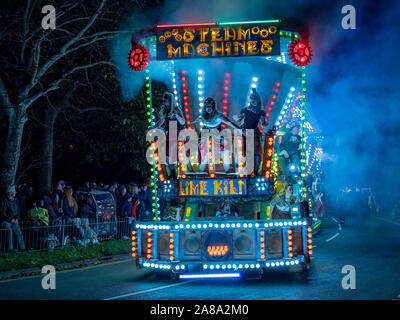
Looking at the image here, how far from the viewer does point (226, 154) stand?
981 centimetres

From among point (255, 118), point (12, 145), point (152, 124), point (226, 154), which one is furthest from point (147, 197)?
point (255, 118)

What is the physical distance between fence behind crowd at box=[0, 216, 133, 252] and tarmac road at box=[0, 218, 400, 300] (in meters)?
1.92

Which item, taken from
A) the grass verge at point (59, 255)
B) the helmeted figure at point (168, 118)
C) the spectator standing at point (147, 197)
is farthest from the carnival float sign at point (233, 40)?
the spectator standing at point (147, 197)

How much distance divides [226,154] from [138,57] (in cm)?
258

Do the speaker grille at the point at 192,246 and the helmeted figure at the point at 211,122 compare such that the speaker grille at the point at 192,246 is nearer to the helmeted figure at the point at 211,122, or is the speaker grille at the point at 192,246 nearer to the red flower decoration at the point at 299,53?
the helmeted figure at the point at 211,122

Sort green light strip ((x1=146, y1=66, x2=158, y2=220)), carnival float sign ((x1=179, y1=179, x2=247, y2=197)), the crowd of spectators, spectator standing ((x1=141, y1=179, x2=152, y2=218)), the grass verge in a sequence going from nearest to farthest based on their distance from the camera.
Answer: carnival float sign ((x1=179, y1=179, x2=247, y2=197)), green light strip ((x1=146, y1=66, x2=158, y2=220)), the grass verge, the crowd of spectators, spectator standing ((x1=141, y1=179, x2=152, y2=218))

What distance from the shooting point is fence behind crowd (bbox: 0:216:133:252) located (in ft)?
43.2

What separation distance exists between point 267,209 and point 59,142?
→ 14.1 meters

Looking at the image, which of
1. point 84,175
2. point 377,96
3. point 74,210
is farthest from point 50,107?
point 377,96

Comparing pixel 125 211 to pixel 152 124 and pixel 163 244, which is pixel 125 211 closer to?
pixel 152 124

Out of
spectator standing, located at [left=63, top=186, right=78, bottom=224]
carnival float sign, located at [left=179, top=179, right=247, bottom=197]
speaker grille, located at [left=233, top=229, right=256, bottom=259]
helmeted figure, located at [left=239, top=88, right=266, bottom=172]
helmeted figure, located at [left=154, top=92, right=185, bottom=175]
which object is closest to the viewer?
speaker grille, located at [left=233, top=229, right=256, bottom=259]

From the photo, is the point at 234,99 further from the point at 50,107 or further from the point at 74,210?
the point at 50,107

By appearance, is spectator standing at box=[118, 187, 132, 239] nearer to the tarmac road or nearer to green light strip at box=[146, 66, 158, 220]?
the tarmac road

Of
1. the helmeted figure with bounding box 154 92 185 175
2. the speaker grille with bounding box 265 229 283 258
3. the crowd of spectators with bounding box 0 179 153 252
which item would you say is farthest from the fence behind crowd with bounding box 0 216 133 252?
the speaker grille with bounding box 265 229 283 258
